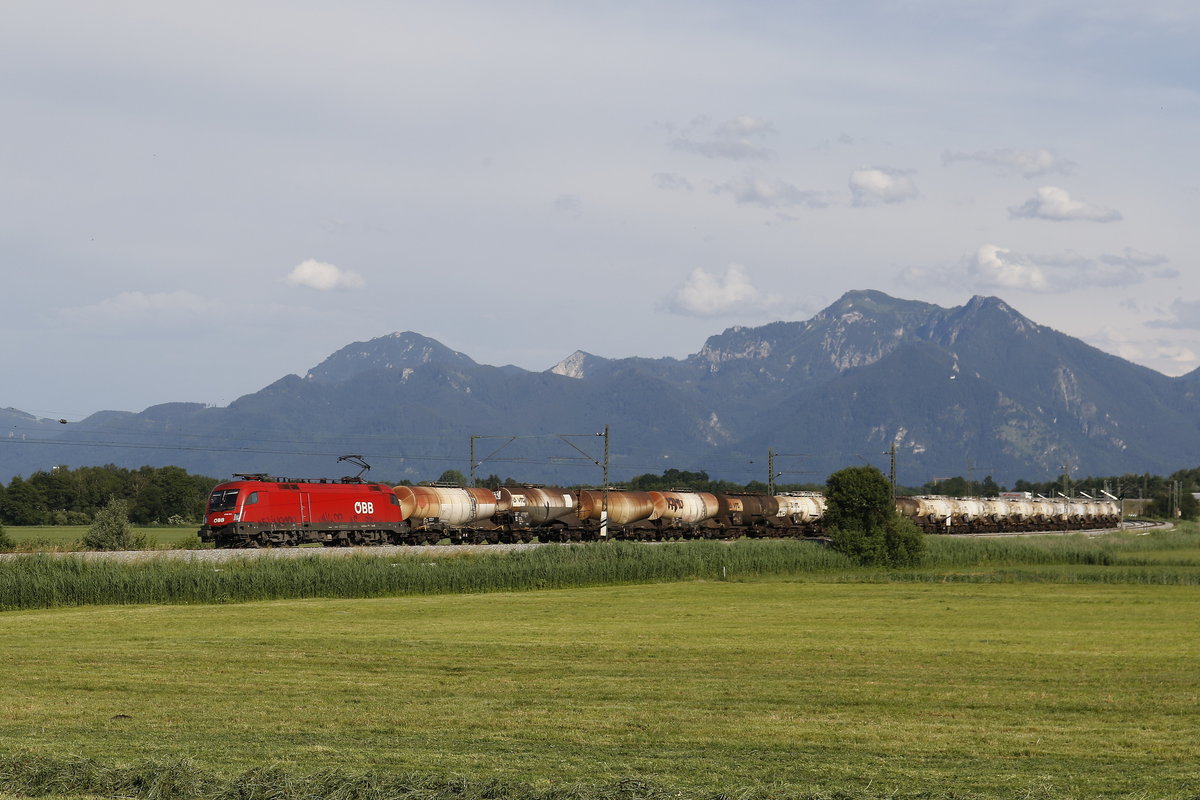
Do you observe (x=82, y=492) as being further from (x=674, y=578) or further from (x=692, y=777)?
(x=692, y=777)

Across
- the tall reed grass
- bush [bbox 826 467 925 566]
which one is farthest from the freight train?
the tall reed grass

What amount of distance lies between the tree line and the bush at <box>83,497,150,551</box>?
6701 cm

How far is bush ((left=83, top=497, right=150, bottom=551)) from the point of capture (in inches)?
2879

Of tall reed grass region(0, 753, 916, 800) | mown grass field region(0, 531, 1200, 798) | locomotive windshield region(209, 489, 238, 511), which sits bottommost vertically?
mown grass field region(0, 531, 1200, 798)

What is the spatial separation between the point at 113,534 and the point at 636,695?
58319 mm

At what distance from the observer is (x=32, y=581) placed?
47.8 metres

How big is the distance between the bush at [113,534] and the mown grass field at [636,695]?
91.3 ft

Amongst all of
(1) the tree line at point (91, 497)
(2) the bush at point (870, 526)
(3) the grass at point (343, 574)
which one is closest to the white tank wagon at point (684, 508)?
(2) the bush at point (870, 526)

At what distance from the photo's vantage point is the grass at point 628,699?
57.5 ft

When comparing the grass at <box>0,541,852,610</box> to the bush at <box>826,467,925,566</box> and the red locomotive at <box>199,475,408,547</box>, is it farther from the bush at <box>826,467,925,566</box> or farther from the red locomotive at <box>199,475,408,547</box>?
the bush at <box>826,467,925,566</box>

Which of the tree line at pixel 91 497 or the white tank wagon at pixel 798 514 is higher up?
the tree line at pixel 91 497

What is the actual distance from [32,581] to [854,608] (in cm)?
3233

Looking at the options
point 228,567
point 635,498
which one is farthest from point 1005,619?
point 635,498

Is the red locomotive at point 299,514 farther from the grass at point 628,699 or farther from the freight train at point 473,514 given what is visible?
the grass at point 628,699
